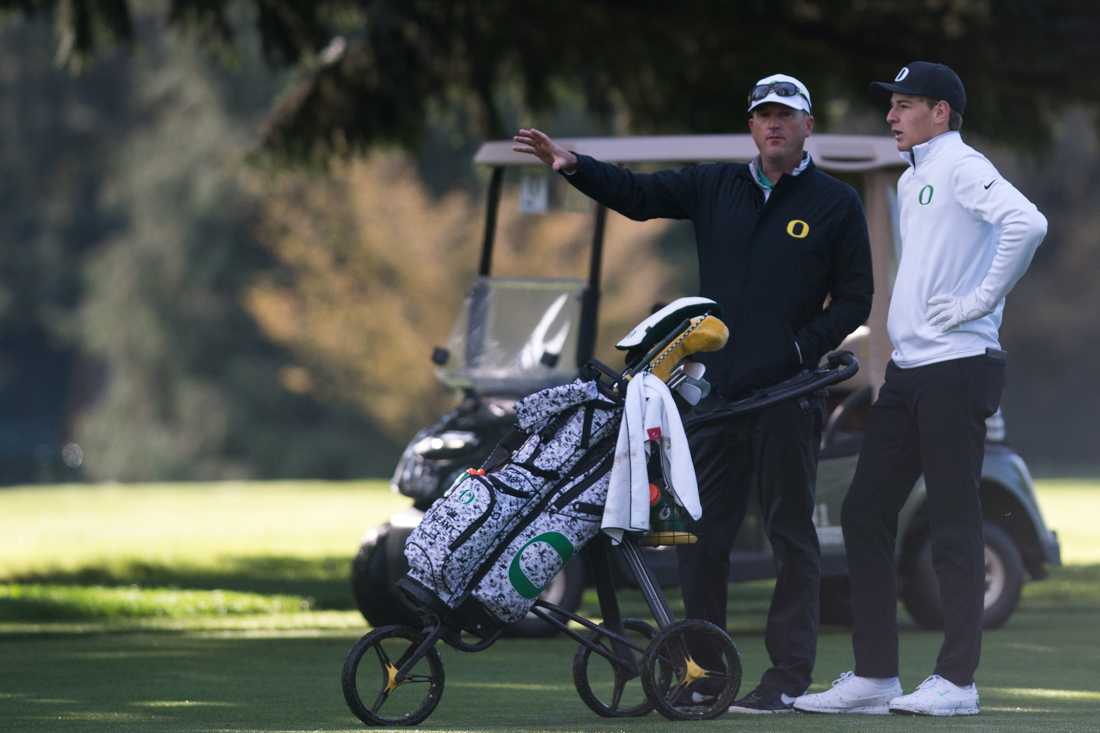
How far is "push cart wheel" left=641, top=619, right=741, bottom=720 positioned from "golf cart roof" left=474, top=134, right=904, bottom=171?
153 inches

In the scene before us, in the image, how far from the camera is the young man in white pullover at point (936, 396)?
677 cm

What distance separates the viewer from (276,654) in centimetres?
949

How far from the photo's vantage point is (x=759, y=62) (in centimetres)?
1577

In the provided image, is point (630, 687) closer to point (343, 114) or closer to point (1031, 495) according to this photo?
point (1031, 495)

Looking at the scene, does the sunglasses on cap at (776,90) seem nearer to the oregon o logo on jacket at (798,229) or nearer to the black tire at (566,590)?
the oregon o logo on jacket at (798,229)

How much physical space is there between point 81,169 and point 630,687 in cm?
4259

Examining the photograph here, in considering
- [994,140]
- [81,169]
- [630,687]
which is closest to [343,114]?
[994,140]

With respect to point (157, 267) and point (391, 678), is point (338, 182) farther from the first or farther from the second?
point (391, 678)

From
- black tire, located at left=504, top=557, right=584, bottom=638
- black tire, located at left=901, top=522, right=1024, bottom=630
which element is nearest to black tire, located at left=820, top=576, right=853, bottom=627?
black tire, located at left=901, top=522, right=1024, bottom=630

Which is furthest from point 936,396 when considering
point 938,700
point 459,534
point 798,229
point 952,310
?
point 459,534

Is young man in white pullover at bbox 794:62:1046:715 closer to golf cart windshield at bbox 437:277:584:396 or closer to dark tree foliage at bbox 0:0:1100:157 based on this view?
golf cart windshield at bbox 437:277:584:396

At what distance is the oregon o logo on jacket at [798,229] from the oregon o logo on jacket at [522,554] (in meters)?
1.14

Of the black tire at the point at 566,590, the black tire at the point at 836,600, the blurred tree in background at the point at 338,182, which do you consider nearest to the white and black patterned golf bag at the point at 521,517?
the black tire at the point at 566,590

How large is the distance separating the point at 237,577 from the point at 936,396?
31.3 ft
